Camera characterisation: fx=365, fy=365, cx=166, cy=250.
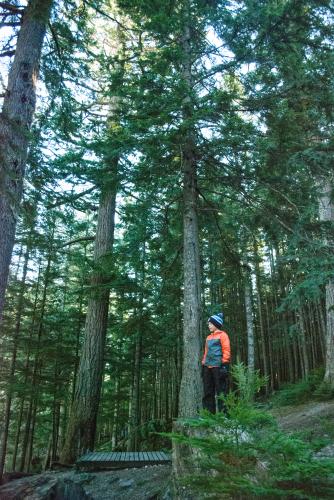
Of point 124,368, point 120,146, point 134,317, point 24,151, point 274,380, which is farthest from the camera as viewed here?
point 274,380

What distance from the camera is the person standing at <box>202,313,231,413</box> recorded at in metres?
6.29

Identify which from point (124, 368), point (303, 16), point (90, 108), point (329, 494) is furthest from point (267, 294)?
point (329, 494)

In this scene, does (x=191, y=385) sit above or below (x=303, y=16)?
below

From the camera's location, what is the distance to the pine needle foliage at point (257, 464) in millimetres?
1936

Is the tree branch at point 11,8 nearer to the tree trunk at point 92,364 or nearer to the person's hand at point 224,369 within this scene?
the tree trunk at point 92,364

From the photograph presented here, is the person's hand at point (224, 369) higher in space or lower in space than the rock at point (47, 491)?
higher

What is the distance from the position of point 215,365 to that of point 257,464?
12.8ft

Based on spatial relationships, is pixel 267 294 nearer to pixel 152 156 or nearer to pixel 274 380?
pixel 274 380

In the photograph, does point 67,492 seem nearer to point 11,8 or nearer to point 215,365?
point 215,365

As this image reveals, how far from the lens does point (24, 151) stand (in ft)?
19.1

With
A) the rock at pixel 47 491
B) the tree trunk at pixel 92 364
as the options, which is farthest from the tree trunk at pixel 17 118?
the rock at pixel 47 491

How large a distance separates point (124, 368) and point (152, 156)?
802 cm

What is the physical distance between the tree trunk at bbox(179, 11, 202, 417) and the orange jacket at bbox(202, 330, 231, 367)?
60 centimetres

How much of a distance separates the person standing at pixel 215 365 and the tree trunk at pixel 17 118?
352 centimetres
